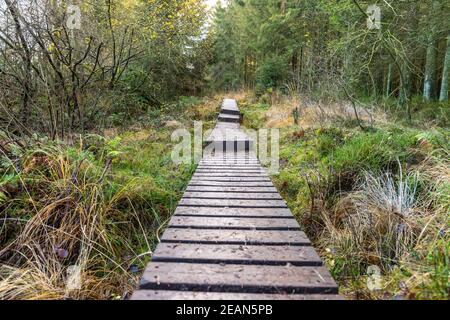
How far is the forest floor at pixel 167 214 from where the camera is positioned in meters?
2.04

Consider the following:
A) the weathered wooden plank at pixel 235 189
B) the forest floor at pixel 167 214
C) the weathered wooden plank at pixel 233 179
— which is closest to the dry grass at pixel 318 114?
the forest floor at pixel 167 214

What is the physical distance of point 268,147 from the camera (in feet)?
20.5

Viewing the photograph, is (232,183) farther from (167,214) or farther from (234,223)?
(234,223)

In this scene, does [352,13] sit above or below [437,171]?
above

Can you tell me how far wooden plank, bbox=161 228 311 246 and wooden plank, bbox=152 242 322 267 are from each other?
53 mm

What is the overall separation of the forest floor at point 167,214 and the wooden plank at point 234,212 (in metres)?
0.49

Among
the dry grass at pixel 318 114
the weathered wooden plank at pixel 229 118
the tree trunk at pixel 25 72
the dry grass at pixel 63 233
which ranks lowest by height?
the dry grass at pixel 63 233

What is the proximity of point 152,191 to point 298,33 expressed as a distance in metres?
13.2

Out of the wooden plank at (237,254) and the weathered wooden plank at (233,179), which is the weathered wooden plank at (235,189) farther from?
the wooden plank at (237,254)

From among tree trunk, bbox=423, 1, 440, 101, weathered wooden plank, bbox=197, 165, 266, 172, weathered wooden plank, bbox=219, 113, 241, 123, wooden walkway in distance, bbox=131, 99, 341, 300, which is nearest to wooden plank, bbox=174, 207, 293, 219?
wooden walkway in distance, bbox=131, 99, 341, 300

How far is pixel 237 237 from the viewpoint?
85.5 inches

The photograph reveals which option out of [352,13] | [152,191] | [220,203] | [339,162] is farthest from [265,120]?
[220,203]

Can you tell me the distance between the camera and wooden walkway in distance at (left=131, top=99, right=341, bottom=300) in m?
1.60
